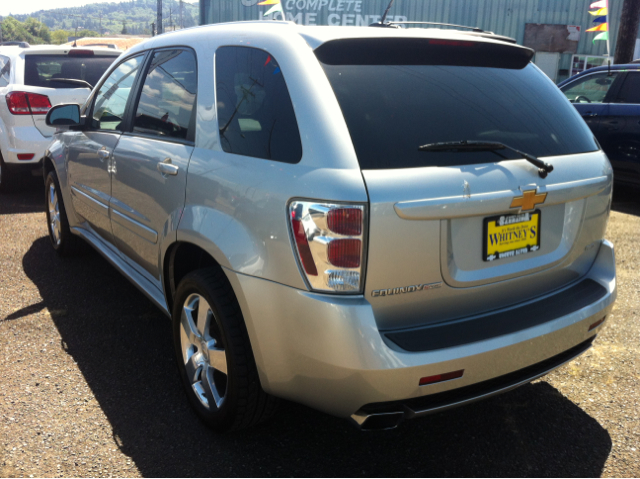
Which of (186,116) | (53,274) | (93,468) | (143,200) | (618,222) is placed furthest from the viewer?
(618,222)

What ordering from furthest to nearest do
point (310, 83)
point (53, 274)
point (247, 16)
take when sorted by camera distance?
point (247, 16) → point (53, 274) → point (310, 83)

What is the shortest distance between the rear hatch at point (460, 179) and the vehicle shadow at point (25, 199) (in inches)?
229

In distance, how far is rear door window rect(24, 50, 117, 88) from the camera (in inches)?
276

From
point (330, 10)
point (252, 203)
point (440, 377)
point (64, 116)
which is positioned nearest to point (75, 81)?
Answer: point (64, 116)

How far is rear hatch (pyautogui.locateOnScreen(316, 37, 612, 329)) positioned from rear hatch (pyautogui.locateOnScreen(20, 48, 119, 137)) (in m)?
5.65

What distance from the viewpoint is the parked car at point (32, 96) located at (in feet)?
22.3

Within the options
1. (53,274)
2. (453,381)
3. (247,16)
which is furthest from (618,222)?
(247,16)

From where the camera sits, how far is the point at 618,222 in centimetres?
662

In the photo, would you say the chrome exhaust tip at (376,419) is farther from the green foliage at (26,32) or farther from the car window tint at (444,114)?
the green foliage at (26,32)

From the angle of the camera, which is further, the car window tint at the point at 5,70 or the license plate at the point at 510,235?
the car window tint at the point at 5,70

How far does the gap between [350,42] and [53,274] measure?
343cm

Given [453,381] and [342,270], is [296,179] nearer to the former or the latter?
[342,270]

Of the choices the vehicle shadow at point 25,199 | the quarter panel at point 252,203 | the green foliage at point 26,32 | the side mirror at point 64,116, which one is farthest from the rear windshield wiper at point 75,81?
the green foliage at point 26,32

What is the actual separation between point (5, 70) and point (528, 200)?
7364 millimetres
